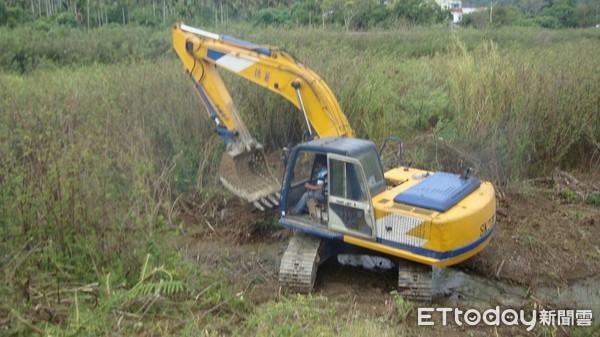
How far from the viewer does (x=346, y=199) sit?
644 cm

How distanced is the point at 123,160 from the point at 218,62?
2437 mm

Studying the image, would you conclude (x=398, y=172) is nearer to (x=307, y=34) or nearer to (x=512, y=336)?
(x=512, y=336)

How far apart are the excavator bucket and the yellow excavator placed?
15 millimetres

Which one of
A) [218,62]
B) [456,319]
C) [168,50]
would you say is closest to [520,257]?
[456,319]

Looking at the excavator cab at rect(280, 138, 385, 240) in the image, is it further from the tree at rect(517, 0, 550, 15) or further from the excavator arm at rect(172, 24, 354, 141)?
the tree at rect(517, 0, 550, 15)

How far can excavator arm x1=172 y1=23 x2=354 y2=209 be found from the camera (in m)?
7.50

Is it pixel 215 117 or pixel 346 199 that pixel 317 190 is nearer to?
pixel 346 199

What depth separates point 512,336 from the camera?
5520mm

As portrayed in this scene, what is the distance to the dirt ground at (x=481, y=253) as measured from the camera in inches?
253

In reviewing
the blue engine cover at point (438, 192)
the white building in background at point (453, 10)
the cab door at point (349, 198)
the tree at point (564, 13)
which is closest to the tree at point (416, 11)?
the white building in background at point (453, 10)

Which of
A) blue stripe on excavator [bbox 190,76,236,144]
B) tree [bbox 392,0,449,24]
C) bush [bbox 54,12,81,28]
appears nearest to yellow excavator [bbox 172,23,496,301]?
blue stripe on excavator [bbox 190,76,236,144]

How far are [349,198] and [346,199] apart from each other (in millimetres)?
32

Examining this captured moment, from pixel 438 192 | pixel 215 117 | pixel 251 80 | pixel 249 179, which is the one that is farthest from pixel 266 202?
pixel 438 192

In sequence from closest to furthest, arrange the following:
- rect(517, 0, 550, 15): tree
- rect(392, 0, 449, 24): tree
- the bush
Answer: the bush → rect(392, 0, 449, 24): tree → rect(517, 0, 550, 15): tree
